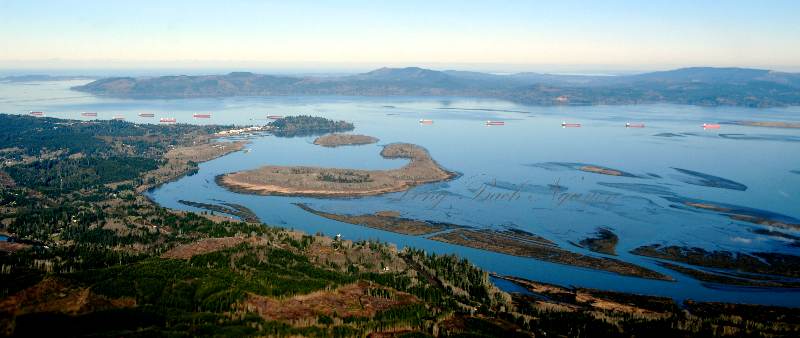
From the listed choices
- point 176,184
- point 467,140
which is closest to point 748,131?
point 467,140

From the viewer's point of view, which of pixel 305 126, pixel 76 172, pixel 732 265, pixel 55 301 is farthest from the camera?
pixel 305 126

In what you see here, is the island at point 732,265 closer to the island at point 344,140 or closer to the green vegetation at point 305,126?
the island at point 344,140

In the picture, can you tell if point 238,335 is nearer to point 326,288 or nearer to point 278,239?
point 326,288

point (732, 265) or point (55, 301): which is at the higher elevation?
point (55, 301)

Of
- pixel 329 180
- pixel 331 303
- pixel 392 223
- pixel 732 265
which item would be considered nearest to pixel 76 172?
pixel 329 180

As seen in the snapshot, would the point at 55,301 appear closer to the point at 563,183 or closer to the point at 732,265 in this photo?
the point at 732,265

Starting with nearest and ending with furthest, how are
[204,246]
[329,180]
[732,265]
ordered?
[204,246] → [732,265] → [329,180]
